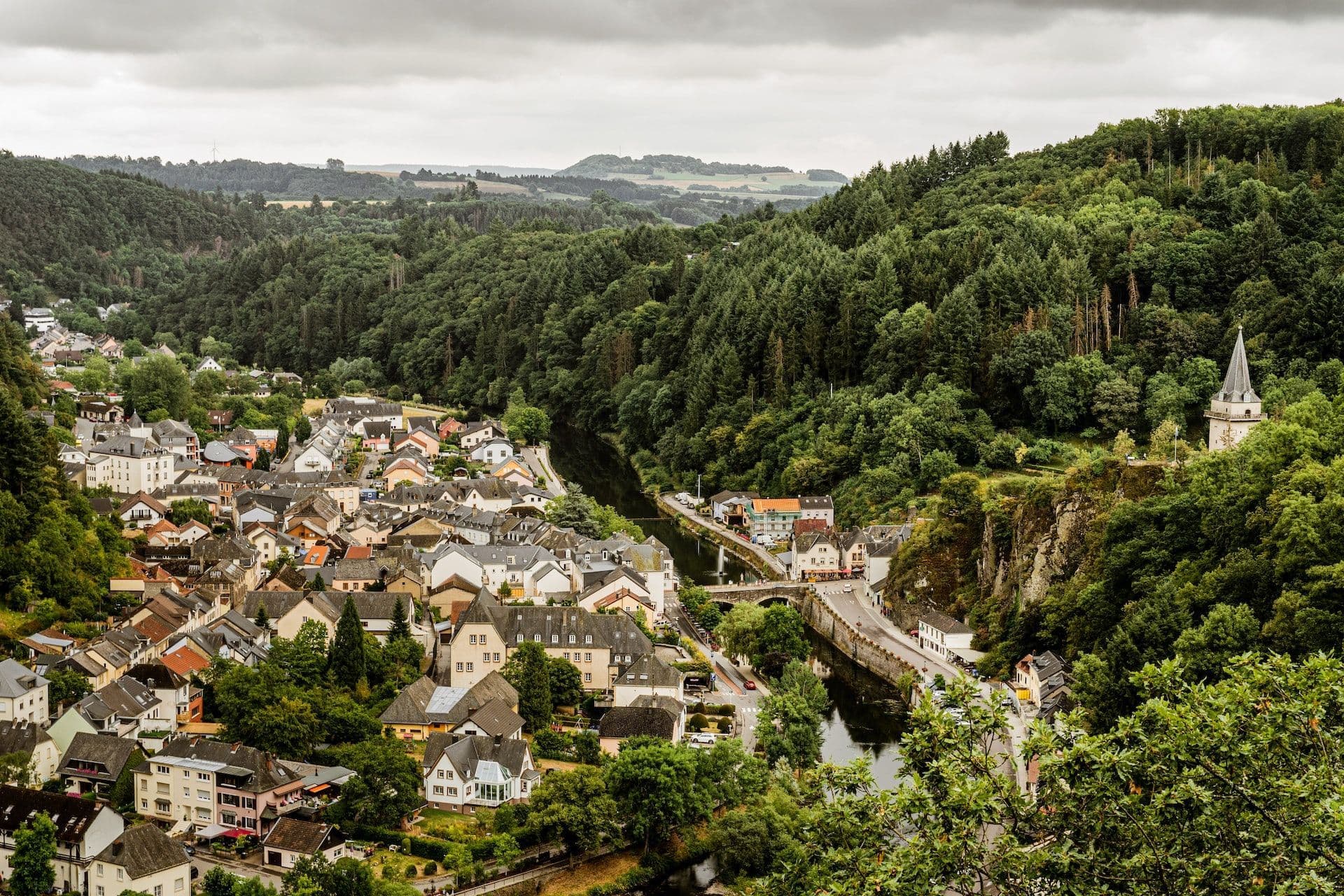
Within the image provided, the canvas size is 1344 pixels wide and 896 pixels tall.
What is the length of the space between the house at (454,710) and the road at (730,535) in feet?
58.2

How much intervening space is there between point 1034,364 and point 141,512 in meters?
31.1

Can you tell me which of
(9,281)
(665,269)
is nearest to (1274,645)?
(665,269)

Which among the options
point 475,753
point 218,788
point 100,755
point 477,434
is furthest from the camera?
point 477,434

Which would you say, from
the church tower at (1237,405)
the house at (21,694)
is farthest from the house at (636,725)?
the church tower at (1237,405)

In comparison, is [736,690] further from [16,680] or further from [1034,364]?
Answer: [1034,364]

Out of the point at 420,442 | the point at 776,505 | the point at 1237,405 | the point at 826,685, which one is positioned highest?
the point at 1237,405

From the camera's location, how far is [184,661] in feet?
112

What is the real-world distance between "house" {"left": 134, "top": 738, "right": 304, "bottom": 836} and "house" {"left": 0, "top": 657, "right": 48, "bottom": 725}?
11.5 feet

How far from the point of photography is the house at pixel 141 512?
47719mm

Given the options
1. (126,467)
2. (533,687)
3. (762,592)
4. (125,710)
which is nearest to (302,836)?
(125,710)

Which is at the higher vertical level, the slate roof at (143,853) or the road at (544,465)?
the slate roof at (143,853)

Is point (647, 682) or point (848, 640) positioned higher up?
point (647, 682)

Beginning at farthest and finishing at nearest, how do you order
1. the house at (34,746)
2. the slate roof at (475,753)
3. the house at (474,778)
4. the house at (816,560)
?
1. the house at (816,560)
2. the slate roof at (475,753)
3. the house at (474,778)
4. the house at (34,746)

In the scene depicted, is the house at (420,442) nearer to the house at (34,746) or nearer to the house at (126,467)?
the house at (126,467)
